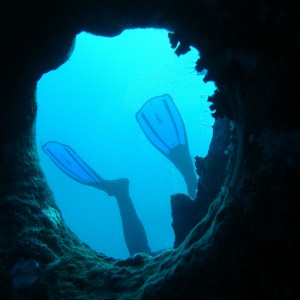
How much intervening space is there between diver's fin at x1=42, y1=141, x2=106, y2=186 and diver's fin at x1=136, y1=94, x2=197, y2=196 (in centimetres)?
294

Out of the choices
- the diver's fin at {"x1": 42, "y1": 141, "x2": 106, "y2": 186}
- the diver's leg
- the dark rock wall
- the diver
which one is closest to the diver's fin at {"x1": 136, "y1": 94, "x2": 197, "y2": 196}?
the diver

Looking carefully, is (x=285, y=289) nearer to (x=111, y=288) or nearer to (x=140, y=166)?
(x=111, y=288)

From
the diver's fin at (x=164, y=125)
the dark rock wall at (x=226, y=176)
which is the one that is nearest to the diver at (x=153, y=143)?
the diver's fin at (x=164, y=125)

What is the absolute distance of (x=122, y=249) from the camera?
3398 inches

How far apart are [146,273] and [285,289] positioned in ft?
3.56

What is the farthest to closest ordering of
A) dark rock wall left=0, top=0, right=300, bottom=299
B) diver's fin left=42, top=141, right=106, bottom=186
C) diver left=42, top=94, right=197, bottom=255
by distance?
1. diver left=42, top=94, right=197, bottom=255
2. diver's fin left=42, top=141, right=106, bottom=186
3. dark rock wall left=0, top=0, right=300, bottom=299

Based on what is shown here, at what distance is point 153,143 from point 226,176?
9.14 m

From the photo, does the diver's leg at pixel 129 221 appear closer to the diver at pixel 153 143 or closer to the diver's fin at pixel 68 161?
the diver at pixel 153 143

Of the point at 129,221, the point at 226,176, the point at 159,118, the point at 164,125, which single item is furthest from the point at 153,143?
the point at 226,176

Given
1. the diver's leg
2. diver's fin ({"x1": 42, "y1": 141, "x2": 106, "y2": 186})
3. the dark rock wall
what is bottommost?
the dark rock wall

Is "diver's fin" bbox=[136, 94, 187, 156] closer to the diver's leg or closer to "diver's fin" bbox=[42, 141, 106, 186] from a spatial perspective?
"diver's fin" bbox=[42, 141, 106, 186]

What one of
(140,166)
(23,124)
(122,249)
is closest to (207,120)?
(140,166)

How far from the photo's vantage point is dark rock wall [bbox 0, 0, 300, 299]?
4.58 ft

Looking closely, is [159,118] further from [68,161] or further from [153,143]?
[68,161]
